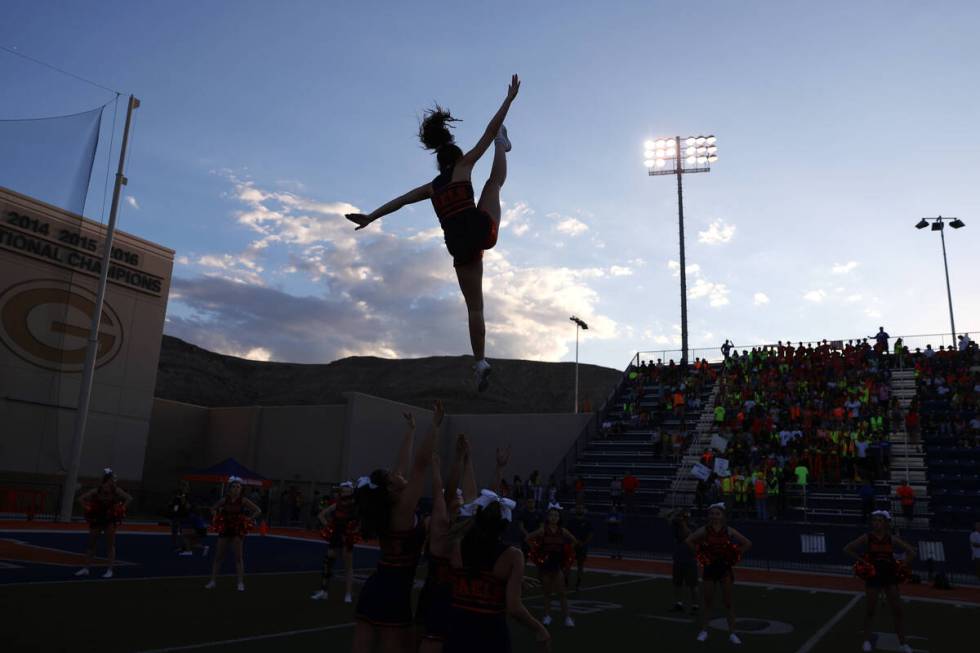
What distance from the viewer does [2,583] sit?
10.9 m

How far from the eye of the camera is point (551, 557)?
36.7 feet

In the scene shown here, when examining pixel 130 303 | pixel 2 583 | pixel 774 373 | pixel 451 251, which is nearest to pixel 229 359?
pixel 130 303

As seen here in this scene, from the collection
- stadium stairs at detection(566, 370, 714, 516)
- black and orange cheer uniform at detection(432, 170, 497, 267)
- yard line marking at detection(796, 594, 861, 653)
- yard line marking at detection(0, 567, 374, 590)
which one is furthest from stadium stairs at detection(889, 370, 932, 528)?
black and orange cheer uniform at detection(432, 170, 497, 267)

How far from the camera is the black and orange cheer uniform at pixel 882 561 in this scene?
9766 mm

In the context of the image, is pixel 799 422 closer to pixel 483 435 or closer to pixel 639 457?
pixel 639 457

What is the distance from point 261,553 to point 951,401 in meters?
23.9

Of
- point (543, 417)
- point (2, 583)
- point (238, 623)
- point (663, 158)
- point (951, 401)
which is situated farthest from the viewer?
point (663, 158)

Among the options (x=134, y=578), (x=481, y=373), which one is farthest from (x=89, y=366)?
(x=481, y=373)

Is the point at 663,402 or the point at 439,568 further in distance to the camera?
the point at 663,402

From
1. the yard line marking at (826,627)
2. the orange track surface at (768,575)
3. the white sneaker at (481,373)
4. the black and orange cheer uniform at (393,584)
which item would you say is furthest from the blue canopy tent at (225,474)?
the white sneaker at (481,373)

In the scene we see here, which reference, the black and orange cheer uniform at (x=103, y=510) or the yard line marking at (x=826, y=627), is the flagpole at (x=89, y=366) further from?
the yard line marking at (x=826, y=627)

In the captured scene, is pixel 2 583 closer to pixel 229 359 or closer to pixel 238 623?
pixel 238 623

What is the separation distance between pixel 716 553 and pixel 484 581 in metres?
6.95

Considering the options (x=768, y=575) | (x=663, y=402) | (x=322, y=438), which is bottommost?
(x=768, y=575)
